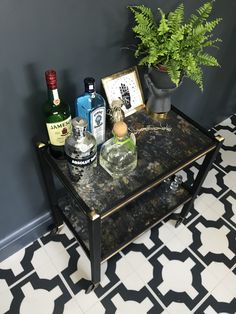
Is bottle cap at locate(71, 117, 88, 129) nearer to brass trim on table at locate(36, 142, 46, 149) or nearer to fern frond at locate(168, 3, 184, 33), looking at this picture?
brass trim on table at locate(36, 142, 46, 149)

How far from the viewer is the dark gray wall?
73 centimetres

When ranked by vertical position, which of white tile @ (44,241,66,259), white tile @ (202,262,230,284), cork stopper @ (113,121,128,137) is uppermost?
cork stopper @ (113,121,128,137)

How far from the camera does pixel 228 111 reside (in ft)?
6.78

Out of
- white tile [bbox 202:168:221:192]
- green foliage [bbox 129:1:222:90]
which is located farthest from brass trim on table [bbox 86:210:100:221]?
white tile [bbox 202:168:221:192]

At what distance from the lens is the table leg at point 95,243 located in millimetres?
794

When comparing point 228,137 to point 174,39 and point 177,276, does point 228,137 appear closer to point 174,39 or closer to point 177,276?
point 177,276

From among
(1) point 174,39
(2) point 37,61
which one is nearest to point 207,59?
(1) point 174,39

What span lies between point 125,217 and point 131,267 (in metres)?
0.28

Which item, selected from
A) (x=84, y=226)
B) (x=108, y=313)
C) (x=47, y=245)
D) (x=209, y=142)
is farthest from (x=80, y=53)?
(x=108, y=313)

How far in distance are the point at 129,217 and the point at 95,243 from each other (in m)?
0.35

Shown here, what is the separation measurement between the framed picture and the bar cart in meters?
0.04

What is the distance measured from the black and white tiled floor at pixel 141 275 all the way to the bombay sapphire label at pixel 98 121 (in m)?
0.69

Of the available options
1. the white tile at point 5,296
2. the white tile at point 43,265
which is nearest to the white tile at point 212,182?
the white tile at point 43,265

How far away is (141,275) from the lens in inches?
50.7
